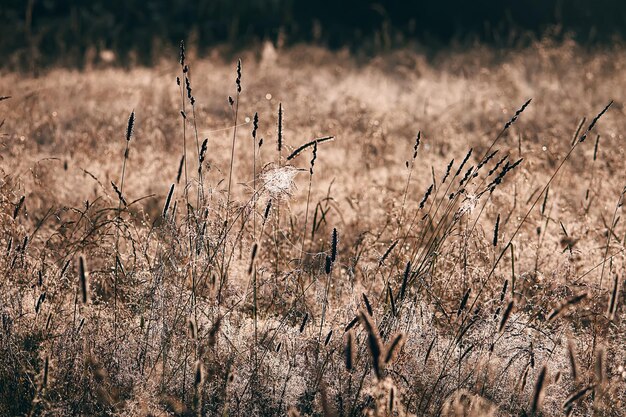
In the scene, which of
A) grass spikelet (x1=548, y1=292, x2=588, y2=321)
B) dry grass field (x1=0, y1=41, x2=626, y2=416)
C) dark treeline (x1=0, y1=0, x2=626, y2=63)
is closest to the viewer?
grass spikelet (x1=548, y1=292, x2=588, y2=321)

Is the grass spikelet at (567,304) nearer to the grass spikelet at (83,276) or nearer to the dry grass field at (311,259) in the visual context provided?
the dry grass field at (311,259)

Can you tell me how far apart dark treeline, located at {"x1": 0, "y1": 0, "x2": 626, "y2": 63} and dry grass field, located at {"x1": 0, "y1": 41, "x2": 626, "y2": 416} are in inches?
90.3

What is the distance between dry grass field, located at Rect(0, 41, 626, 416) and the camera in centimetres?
220

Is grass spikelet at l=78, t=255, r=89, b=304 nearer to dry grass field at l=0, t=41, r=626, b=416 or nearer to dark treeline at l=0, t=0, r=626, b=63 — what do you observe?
dry grass field at l=0, t=41, r=626, b=416

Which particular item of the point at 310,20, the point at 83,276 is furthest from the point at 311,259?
the point at 310,20

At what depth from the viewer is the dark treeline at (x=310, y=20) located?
7.91m

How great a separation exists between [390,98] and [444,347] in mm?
3519

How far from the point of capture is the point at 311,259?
3023mm

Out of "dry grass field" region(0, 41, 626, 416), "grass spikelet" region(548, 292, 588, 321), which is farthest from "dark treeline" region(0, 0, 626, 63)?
"grass spikelet" region(548, 292, 588, 321)

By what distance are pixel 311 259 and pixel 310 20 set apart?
6.22 metres

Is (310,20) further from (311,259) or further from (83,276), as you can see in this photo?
(83,276)

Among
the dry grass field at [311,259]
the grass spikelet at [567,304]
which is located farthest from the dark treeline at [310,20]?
the grass spikelet at [567,304]

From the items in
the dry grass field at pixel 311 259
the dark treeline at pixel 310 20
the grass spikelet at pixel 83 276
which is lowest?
the dry grass field at pixel 311 259

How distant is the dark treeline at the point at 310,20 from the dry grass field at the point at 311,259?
2293mm
